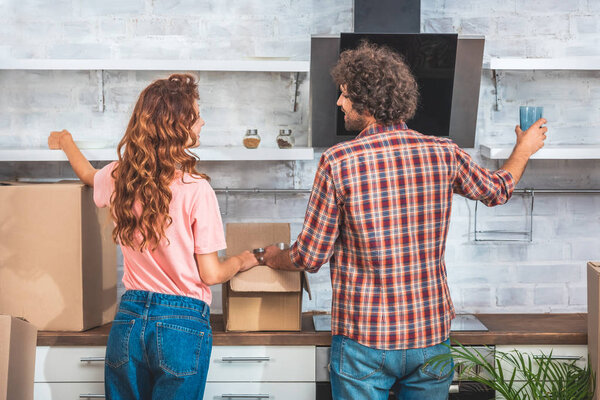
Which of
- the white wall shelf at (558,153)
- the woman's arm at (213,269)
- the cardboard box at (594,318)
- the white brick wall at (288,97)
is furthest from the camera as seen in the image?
the white brick wall at (288,97)

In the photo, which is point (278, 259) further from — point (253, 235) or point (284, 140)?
point (284, 140)

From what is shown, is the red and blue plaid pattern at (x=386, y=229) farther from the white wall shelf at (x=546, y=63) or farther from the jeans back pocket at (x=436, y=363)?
the white wall shelf at (x=546, y=63)

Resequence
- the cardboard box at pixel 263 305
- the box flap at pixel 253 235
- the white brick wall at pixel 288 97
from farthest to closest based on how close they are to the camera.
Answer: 1. the white brick wall at pixel 288 97
2. the box flap at pixel 253 235
3. the cardboard box at pixel 263 305

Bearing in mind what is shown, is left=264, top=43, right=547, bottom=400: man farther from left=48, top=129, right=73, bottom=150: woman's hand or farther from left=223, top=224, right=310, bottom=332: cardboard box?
left=48, top=129, right=73, bottom=150: woman's hand

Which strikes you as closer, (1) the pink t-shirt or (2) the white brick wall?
(1) the pink t-shirt

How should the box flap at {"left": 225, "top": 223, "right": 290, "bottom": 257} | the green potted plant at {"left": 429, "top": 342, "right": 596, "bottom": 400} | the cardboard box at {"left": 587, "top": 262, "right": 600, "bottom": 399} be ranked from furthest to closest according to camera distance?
1. the box flap at {"left": 225, "top": 223, "right": 290, "bottom": 257}
2. the cardboard box at {"left": 587, "top": 262, "right": 600, "bottom": 399}
3. the green potted plant at {"left": 429, "top": 342, "right": 596, "bottom": 400}

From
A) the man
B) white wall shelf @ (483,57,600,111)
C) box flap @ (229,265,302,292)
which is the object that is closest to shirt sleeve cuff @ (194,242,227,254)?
the man

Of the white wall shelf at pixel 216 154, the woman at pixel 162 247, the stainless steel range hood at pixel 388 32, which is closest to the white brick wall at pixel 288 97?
the stainless steel range hood at pixel 388 32

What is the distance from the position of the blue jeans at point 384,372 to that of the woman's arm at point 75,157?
1055mm

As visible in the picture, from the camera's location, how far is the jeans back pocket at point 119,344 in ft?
5.95

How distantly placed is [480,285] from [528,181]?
0.48m

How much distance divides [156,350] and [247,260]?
0.51 m

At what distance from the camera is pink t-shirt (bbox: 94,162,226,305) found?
72.6 inches

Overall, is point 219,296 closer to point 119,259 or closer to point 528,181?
point 119,259
